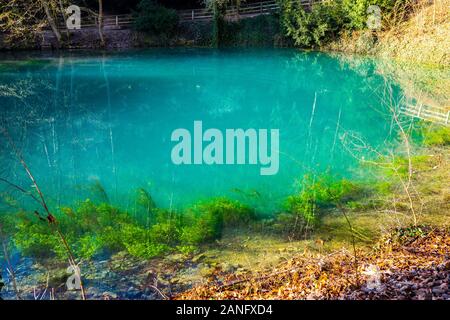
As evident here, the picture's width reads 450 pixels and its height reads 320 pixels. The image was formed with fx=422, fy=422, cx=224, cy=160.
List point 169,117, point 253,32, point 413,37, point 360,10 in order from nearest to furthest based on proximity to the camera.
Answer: point 169,117
point 413,37
point 360,10
point 253,32

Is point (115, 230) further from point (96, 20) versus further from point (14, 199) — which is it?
point (96, 20)

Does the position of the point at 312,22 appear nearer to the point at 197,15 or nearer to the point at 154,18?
the point at 197,15

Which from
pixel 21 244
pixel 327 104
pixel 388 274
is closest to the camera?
pixel 388 274

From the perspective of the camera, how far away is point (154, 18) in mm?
27016

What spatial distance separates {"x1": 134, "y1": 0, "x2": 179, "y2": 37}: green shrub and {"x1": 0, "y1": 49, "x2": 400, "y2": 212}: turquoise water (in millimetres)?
4813

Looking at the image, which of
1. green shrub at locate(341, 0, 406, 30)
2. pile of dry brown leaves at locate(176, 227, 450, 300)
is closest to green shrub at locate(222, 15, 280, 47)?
green shrub at locate(341, 0, 406, 30)

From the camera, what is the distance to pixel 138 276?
5871 mm

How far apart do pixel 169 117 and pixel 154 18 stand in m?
15.8

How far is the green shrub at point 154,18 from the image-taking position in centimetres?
2705

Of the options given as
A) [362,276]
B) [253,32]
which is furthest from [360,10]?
[362,276]

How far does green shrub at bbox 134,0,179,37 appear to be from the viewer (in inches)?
1065
